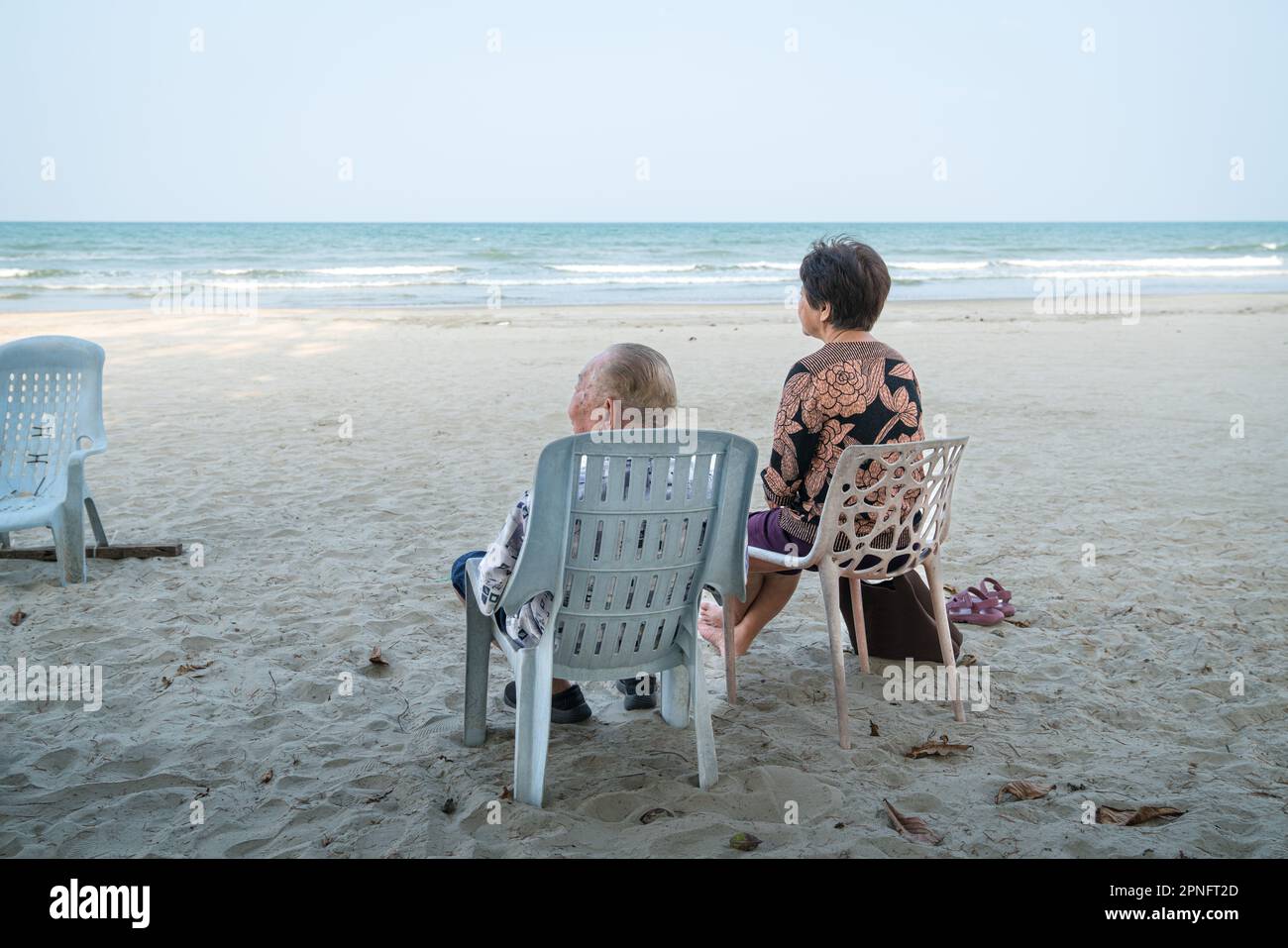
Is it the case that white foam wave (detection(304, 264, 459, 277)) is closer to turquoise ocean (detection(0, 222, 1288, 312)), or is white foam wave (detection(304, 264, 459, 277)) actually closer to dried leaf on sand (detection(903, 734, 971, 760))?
turquoise ocean (detection(0, 222, 1288, 312))

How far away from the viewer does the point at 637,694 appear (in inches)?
132

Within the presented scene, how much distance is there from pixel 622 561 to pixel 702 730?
1.85ft

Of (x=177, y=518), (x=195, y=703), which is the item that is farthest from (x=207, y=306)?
(x=195, y=703)

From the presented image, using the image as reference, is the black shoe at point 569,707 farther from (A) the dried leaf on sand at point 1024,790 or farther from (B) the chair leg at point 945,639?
(A) the dried leaf on sand at point 1024,790

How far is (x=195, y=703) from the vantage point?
330 cm

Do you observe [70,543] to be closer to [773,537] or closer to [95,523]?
[95,523]

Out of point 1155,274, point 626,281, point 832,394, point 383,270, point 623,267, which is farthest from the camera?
point 623,267

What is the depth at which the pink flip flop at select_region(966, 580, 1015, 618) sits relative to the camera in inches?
159

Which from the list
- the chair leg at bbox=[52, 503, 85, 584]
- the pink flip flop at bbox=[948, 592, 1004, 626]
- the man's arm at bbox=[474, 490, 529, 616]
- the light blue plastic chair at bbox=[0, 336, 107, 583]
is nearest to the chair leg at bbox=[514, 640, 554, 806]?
the man's arm at bbox=[474, 490, 529, 616]

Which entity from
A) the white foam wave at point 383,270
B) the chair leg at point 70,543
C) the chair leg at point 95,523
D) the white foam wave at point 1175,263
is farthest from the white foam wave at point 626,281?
the chair leg at point 70,543

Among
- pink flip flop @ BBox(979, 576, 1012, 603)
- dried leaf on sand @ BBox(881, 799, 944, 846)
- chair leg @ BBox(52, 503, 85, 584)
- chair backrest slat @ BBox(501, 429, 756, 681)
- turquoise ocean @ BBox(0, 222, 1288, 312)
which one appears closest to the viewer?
chair backrest slat @ BBox(501, 429, 756, 681)

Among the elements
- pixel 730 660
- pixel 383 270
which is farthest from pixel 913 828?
pixel 383 270

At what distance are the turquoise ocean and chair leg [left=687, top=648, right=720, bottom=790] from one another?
57.3 ft
